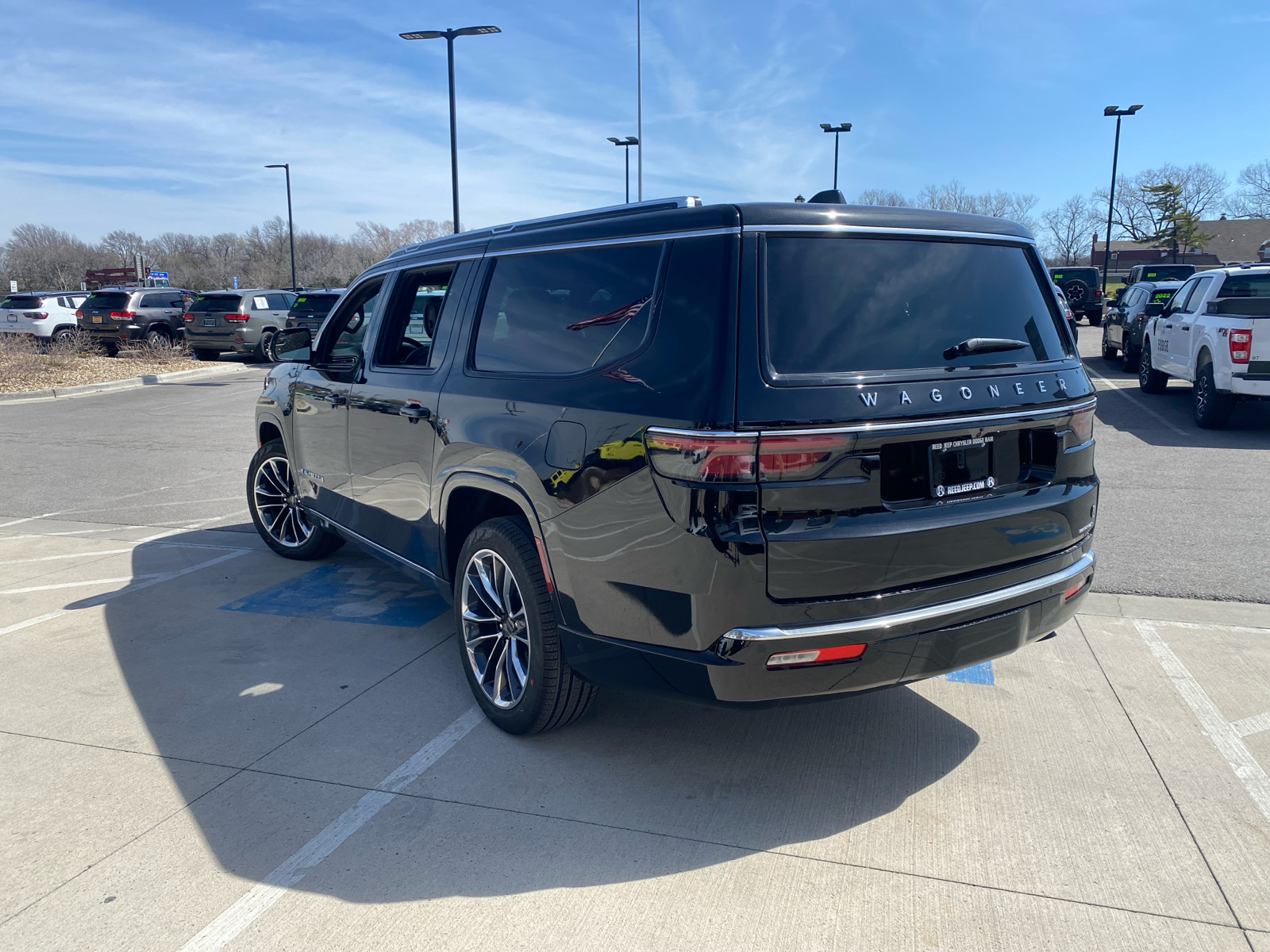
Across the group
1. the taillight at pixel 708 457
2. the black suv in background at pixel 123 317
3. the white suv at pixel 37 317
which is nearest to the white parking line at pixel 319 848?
the taillight at pixel 708 457

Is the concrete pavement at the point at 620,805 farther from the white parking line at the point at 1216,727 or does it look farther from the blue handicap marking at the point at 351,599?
the blue handicap marking at the point at 351,599

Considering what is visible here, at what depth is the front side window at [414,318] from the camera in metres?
4.29

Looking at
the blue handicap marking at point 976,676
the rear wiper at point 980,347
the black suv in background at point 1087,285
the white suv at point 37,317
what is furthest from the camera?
the black suv in background at point 1087,285

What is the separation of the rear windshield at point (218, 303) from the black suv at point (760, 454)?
2081 centimetres

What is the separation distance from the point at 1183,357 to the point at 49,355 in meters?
22.7

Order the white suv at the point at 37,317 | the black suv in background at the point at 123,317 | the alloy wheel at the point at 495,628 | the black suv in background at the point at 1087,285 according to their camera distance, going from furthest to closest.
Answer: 1. the black suv in background at the point at 1087,285
2. the white suv at the point at 37,317
3. the black suv in background at the point at 123,317
4. the alloy wheel at the point at 495,628

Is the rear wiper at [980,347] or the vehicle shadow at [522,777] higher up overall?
the rear wiper at [980,347]

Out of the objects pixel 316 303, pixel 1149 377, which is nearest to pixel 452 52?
pixel 316 303

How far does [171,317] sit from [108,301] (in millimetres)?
1521

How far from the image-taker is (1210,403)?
10891 mm

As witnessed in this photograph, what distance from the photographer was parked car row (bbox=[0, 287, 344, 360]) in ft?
72.9

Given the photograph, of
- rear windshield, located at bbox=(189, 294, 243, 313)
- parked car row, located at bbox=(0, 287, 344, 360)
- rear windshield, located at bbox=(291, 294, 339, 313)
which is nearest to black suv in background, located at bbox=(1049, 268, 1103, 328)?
rear windshield, located at bbox=(291, 294, 339, 313)

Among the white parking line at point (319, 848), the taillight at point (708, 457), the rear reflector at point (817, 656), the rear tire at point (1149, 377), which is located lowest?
the white parking line at point (319, 848)

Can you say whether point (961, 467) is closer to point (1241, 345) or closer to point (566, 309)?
point (566, 309)
